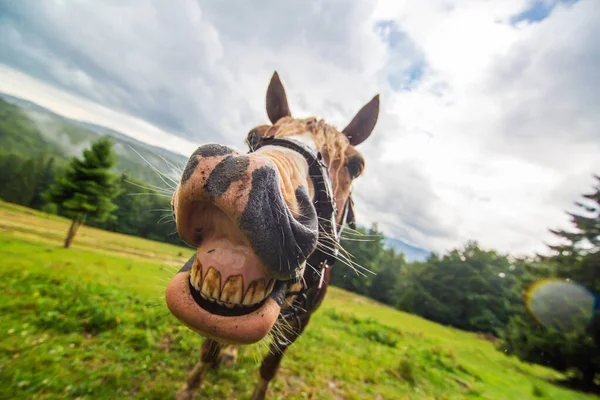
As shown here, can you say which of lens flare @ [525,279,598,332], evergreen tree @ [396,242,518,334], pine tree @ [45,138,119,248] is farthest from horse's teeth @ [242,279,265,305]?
evergreen tree @ [396,242,518,334]

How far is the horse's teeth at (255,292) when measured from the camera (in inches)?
51.4

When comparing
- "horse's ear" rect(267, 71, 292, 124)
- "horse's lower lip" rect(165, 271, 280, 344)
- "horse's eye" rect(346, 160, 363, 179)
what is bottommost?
"horse's lower lip" rect(165, 271, 280, 344)

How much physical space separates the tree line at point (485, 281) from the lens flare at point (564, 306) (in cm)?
4

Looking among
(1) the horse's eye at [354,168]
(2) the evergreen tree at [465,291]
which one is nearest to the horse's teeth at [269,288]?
(1) the horse's eye at [354,168]

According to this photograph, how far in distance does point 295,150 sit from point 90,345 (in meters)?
4.49

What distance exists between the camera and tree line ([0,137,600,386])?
36.1ft

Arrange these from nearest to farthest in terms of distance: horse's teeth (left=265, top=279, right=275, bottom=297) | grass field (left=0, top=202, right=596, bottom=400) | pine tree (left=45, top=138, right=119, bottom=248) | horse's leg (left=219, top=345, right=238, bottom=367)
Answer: horse's teeth (left=265, top=279, right=275, bottom=297) → grass field (left=0, top=202, right=596, bottom=400) → horse's leg (left=219, top=345, right=238, bottom=367) → pine tree (left=45, top=138, right=119, bottom=248)

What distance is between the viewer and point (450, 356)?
9.72 meters

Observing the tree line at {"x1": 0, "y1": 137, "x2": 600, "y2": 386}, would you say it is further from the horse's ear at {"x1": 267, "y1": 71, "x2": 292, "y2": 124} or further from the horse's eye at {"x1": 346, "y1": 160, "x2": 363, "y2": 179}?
the horse's ear at {"x1": 267, "y1": 71, "x2": 292, "y2": 124}

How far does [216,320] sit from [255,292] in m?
0.23

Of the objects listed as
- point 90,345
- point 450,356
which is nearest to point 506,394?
Result: point 450,356

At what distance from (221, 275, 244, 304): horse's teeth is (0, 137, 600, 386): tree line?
62 centimetres

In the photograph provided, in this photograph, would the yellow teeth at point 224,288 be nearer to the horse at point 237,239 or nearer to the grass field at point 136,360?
the horse at point 237,239

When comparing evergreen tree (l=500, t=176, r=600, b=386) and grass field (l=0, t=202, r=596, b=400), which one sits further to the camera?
evergreen tree (l=500, t=176, r=600, b=386)
